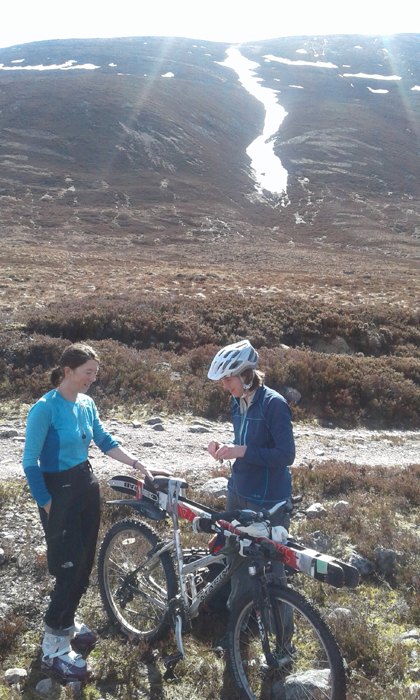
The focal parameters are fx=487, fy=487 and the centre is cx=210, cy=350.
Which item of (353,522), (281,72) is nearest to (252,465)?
(353,522)

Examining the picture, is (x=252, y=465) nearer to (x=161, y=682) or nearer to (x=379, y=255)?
(x=161, y=682)

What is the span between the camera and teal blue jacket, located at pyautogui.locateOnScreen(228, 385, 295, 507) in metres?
3.62

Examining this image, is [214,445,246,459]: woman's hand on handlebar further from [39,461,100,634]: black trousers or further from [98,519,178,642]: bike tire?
[39,461,100,634]: black trousers

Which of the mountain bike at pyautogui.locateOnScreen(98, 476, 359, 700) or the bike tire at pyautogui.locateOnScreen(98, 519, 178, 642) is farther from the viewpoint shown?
the bike tire at pyautogui.locateOnScreen(98, 519, 178, 642)

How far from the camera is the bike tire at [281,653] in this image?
3.04 meters

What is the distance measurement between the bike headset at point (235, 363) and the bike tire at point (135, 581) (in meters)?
1.45

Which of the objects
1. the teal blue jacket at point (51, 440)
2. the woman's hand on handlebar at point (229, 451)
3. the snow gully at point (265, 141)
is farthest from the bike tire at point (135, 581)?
the snow gully at point (265, 141)

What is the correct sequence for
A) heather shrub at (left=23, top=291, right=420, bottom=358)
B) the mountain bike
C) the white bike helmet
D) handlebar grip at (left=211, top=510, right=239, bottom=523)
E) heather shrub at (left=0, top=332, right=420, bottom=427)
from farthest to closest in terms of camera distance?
heather shrub at (left=23, top=291, right=420, bottom=358)
heather shrub at (left=0, top=332, right=420, bottom=427)
the white bike helmet
handlebar grip at (left=211, top=510, right=239, bottom=523)
the mountain bike

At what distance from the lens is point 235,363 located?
372 centimetres

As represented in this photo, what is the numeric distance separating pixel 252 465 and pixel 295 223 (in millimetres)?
74574

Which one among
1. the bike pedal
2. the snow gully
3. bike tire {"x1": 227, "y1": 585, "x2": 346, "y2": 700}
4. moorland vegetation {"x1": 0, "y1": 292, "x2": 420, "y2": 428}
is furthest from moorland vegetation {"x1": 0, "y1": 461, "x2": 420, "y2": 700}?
the snow gully

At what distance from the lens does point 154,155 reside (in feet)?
305

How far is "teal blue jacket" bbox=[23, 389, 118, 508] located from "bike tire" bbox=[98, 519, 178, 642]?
0.85m

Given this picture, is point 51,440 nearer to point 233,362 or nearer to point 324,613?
point 233,362
